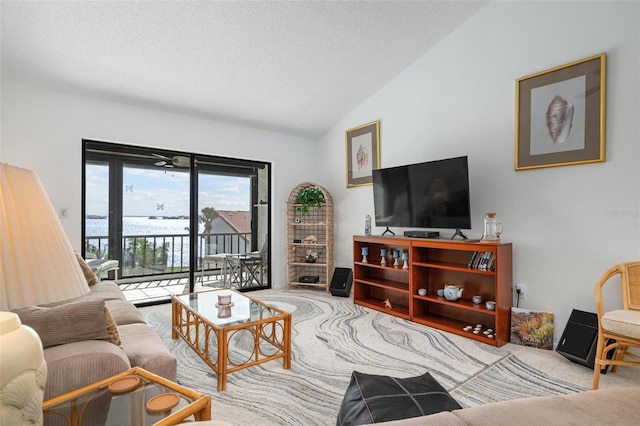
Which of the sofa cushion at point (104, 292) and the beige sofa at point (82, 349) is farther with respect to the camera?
the sofa cushion at point (104, 292)

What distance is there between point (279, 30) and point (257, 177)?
2317 mm

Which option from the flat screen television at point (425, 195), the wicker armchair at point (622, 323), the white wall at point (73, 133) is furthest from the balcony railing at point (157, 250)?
the wicker armchair at point (622, 323)

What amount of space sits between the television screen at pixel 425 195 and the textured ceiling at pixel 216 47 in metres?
1.36

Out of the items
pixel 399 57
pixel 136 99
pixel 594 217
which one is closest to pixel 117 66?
pixel 136 99

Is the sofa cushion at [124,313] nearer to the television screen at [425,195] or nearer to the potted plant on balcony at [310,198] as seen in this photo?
the television screen at [425,195]

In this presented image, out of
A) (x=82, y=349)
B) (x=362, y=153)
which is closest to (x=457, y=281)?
(x=362, y=153)

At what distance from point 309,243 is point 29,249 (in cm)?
421

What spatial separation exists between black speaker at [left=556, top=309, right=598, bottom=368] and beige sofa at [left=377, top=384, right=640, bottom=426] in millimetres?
Result: 1886

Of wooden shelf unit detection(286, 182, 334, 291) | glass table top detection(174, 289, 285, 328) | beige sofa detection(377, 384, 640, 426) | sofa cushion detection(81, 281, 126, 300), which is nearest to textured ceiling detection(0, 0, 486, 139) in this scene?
wooden shelf unit detection(286, 182, 334, 291)

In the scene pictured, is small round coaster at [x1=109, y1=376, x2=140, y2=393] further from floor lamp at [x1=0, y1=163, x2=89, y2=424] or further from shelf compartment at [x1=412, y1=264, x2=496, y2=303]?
shelf compartment at [x1=412, y1=264, x2=496, y2=303]

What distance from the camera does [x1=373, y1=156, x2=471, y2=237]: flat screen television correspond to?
312cm

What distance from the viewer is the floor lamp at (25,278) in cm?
70

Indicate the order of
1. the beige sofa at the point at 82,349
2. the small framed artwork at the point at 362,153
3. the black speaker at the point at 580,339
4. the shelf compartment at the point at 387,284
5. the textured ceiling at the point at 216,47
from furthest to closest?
the small framed artwork at the point at 362,153 → the shelf compartment at the point at 387,284 → the textured ceiling at the point at 216,47 → the black speaker at the point at 580,339 → the beige sofa at the point at 82,349

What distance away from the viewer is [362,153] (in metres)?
4.60
